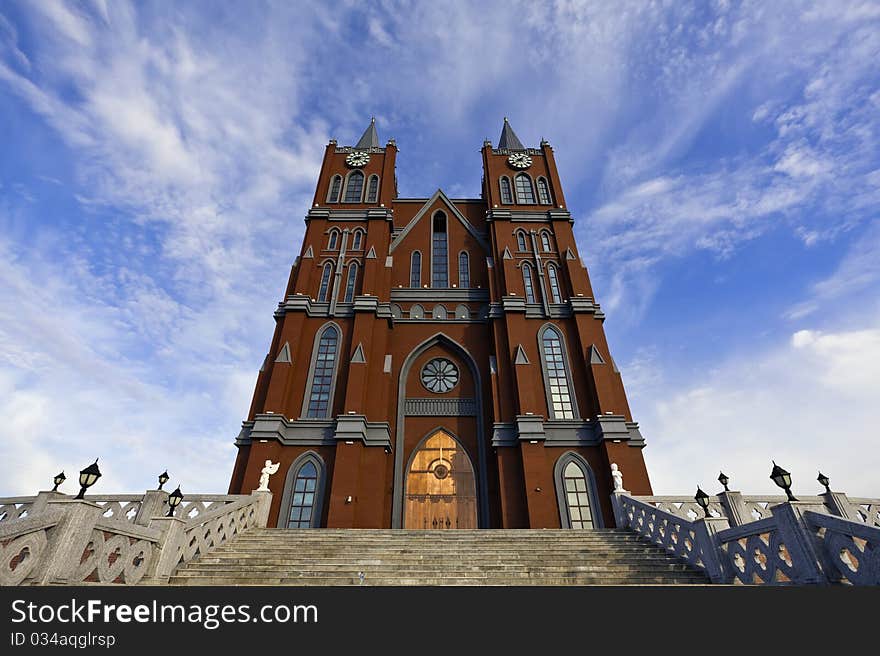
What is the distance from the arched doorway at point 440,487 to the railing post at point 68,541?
13.7 meters

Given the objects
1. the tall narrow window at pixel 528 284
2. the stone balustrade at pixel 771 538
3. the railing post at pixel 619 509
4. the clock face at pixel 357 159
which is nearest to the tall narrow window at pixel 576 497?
the railing post at pixel 619 509

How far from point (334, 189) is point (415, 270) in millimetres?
7929

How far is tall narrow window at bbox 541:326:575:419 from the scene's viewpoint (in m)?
20.0

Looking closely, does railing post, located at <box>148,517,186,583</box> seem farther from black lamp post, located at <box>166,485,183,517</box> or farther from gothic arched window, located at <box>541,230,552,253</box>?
gothic arched window, located at <box>541,230,552,253</box>

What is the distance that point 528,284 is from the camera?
23984 millimetres

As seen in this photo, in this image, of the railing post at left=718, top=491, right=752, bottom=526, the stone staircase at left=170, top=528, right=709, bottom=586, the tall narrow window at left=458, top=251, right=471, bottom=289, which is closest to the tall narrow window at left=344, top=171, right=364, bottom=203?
the tall narrow window at left=458, top=251, right=471, bottom=289

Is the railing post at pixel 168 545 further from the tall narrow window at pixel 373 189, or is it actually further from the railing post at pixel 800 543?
the tall narrow window at pixel 373 189

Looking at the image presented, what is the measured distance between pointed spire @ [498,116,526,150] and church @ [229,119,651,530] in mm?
4241

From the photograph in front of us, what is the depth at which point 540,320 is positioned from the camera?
885 inches
